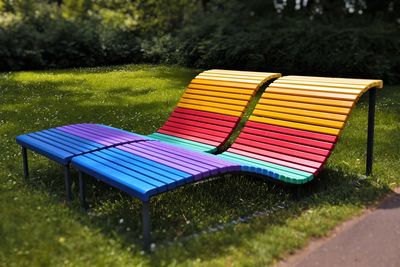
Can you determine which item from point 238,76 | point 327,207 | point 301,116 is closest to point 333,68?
point 238,76

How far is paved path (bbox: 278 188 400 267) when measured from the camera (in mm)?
3465

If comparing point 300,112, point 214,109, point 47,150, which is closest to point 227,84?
point 214,109

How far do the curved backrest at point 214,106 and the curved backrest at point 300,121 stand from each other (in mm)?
266

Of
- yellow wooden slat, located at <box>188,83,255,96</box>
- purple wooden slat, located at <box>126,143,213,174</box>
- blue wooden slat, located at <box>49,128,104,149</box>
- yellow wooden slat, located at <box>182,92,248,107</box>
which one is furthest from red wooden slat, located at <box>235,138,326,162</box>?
blue wooden slat, located at <box>49,128,104,149</box>

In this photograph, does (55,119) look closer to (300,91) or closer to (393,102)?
(300,91)

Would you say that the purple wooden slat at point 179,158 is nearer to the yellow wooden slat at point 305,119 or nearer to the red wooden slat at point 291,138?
the red wooden slat at point 291,138

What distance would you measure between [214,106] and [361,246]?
9.09ft

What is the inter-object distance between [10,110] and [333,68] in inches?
307

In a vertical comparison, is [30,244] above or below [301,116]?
below

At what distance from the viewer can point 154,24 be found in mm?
20766

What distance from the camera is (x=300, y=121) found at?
16.5 ft

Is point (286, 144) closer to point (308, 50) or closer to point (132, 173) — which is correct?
point (132, 173)

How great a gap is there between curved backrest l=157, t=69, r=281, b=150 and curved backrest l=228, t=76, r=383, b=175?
0.87 feet

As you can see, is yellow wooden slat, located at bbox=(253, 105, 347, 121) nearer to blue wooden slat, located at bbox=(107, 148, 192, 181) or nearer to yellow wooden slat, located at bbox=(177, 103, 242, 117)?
yellow wooden slat, located at bbox=(177, 103, 242, 117)
